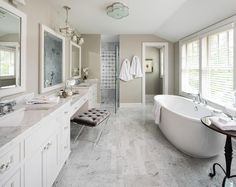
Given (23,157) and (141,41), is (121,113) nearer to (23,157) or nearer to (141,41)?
(141,41)

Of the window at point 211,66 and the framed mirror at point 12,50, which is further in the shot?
the window at point 211,66

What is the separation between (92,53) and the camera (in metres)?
6.16

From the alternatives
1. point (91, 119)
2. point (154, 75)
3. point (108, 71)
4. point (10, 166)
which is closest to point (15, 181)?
point (10, 166)

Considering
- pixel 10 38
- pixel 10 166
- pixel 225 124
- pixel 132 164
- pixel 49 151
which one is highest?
pixel 10 38

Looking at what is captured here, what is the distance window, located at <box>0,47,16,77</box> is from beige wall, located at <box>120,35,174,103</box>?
14.8ft

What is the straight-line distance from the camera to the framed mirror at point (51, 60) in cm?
278

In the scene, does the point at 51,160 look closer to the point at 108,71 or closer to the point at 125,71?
the point at 125,71

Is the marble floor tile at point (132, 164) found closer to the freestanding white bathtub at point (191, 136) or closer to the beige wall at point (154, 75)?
the freestanding white bathtub at point (191, 136)

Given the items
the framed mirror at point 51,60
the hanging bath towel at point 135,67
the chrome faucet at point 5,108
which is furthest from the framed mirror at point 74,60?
the chrome faucet at point 5,108

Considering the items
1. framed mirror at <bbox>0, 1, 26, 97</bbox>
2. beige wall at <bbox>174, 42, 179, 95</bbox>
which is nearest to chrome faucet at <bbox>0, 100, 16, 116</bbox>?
framed mirror at <bbox>0, 1, 26, 97</bbox>

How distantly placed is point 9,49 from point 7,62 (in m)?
0.15

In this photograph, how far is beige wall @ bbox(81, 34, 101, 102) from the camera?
6.13 m

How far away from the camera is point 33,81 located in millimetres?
2572

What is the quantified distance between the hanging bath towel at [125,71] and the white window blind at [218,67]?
254cm
